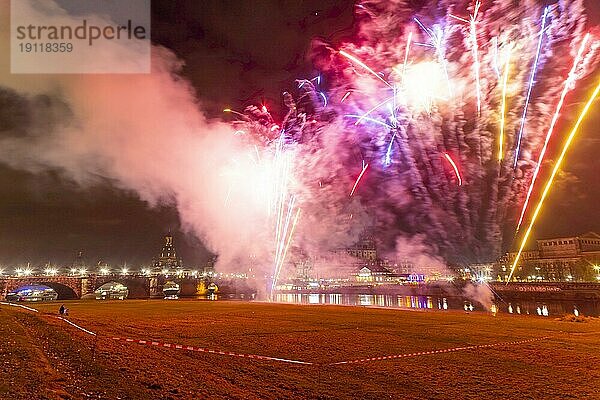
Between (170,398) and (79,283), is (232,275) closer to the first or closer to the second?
(79,283)

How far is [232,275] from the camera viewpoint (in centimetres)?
15350

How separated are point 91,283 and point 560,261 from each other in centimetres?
12326

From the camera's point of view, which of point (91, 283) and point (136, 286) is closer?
point (91, 283)

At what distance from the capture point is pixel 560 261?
112000 mm

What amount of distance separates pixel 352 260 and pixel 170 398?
184m

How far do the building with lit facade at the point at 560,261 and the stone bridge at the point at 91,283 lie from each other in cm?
9342

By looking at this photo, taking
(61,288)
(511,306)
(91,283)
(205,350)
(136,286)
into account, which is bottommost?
(511,306)

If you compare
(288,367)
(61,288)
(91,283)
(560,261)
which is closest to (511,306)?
(288,367)

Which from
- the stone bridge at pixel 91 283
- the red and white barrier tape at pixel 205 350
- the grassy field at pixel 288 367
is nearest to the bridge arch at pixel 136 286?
the stone bridge at pixel 91 283

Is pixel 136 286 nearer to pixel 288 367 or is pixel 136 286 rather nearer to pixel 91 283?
pixel 91 283

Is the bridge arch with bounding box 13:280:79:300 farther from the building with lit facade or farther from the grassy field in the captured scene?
the building with lit facade

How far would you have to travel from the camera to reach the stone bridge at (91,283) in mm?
84169

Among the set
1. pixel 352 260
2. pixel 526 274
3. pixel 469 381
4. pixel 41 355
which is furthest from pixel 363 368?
pixel 352 260

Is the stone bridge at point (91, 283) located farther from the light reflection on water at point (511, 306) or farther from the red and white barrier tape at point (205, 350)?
the red and white barrier tape at point (205, 350)
